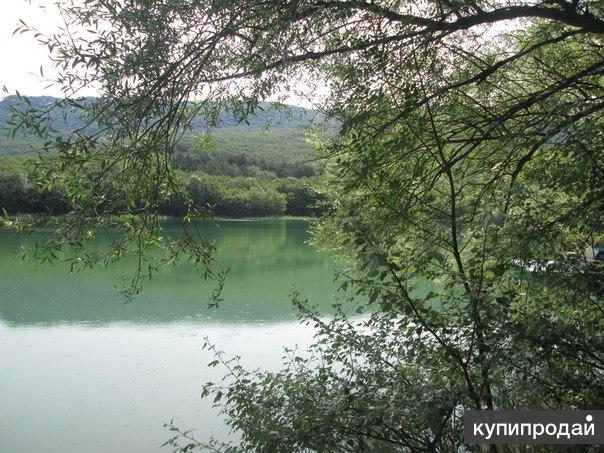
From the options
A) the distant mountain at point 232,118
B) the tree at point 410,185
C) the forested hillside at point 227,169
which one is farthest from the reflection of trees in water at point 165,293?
the tree at point 410,185

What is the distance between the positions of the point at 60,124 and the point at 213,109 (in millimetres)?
1140

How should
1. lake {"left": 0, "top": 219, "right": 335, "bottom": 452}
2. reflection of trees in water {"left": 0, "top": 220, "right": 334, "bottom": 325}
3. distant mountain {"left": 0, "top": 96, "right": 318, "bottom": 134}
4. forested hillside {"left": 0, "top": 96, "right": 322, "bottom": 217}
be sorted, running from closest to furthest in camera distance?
1. distant mountain {"left": 0, "top": 96, "right": 318, "bottom": 134}
2. forested hillside {"left": 0, "top": 96, "right": 322, "bottom": 217}
3. lake {"left": 0, "top": 219, "right": 335, "bottom": 452}
4. reflection of trees in water {"left": 0, "top": 220, "right": 334, "bottom": 325}

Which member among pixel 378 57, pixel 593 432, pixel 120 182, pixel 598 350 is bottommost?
pixel 593 432

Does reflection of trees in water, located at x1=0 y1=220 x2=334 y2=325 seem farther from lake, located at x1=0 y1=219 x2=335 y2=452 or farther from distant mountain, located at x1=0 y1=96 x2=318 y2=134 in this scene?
distant mountain, located at x1=0 y1=96 x2=318 y2=134

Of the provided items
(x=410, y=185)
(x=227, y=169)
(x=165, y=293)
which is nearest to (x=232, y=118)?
(x=410, y=185)

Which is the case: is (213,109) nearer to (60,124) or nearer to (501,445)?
(60,124)

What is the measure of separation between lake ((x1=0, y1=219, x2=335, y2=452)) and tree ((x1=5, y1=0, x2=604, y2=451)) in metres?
0.86

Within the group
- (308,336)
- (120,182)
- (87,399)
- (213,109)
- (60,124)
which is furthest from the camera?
(308,336)

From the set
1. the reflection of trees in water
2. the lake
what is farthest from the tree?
the reflection of trees in water

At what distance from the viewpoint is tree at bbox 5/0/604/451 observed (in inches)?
97.1

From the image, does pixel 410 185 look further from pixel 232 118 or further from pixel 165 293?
pixel 165 293

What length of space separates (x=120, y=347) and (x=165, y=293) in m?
5.65

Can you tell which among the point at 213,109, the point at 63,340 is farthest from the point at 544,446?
the point at 63,340

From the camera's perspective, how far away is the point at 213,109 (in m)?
3.44
